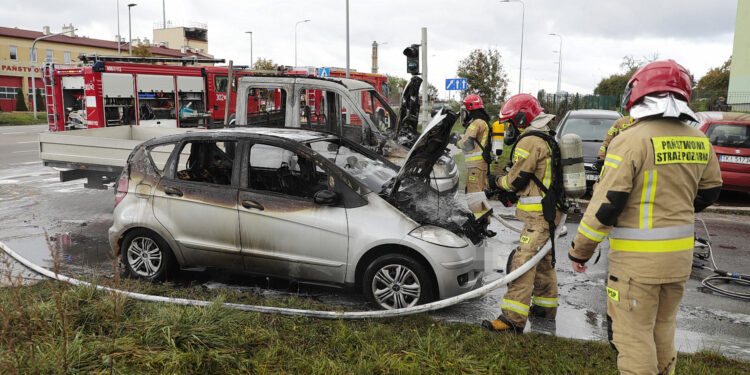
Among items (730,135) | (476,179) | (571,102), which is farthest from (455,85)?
(571,102)

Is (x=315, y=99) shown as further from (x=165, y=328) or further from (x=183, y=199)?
(x=165, y=328)

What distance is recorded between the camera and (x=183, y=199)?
538 cm

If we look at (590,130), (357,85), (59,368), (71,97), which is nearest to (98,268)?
(59,368)

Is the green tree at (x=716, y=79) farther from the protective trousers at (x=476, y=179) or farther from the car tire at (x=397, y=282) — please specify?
the car tire at (x=397, y=282)

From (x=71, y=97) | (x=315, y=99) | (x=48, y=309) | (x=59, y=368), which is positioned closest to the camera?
(x=59, y=368)

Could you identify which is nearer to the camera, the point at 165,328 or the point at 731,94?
the point at 165,328

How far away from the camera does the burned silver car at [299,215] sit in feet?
15.4

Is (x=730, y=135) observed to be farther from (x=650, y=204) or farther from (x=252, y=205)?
(x=252, y=205)

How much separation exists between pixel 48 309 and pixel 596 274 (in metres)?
5.22

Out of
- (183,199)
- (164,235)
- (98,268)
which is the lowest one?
(98,268)

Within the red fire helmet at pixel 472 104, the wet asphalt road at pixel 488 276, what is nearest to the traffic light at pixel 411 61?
the red fire helmet at pixel 472 104

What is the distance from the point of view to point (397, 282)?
470 centimetres

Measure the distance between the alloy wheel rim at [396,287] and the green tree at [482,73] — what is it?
23915mm

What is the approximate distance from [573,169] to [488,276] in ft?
6.50
